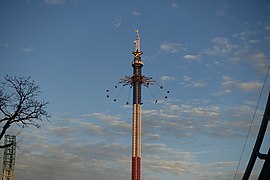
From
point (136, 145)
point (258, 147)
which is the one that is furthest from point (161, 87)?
point (258, 147)

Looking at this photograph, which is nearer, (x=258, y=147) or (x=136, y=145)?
(x=258, y=147)

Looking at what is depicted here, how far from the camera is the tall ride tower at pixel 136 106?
8906 cm

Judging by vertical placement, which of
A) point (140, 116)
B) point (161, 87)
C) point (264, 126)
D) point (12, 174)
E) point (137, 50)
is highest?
point (137, 50)

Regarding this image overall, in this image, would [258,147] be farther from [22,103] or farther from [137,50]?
[137,50]

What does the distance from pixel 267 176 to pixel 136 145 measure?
213 ft

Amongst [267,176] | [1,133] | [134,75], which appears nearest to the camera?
[1,133]

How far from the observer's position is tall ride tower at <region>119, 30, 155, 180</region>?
89062mm

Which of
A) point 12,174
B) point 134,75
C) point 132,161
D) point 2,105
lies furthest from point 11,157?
point 2,105

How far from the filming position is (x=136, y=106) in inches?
3701

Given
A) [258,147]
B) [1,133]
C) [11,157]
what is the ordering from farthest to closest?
[11,157]
[258,147]
[1,133]

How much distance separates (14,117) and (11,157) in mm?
63760

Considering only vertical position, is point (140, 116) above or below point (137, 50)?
below

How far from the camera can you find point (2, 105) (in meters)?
24.4

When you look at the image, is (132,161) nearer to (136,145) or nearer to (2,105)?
(136,145)
